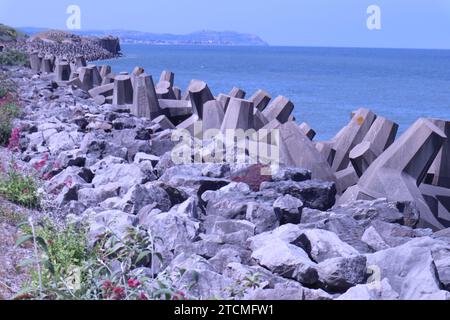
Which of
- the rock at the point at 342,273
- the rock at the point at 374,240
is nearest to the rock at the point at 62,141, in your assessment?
the rock at the point at 374,240

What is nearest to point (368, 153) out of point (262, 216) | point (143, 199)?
point (262, 216)

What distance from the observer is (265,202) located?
20.9 feet

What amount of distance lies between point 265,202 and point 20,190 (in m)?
1.96

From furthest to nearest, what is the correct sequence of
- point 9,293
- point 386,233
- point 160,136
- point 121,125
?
1. point 121,125
2. point 160,136
3. point 386,233
4. point 9,293

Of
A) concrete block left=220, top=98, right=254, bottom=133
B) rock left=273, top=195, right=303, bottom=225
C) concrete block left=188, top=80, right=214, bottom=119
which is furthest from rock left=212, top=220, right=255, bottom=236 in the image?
concrete block left=188, top=80, right=214, bottom=119

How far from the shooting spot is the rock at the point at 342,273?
4.52 meters

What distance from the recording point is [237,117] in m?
9.90

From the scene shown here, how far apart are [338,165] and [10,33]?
5160cm

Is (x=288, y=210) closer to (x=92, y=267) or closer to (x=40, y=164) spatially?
(x=92, y=267)

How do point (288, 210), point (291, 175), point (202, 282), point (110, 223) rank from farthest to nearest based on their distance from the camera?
1. point (291, 175)
2. point (288, 210)
3. point (110, 223)
4. point (202, 282)

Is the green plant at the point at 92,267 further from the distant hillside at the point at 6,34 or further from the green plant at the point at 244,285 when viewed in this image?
the distant hillside at the point at 6,34
